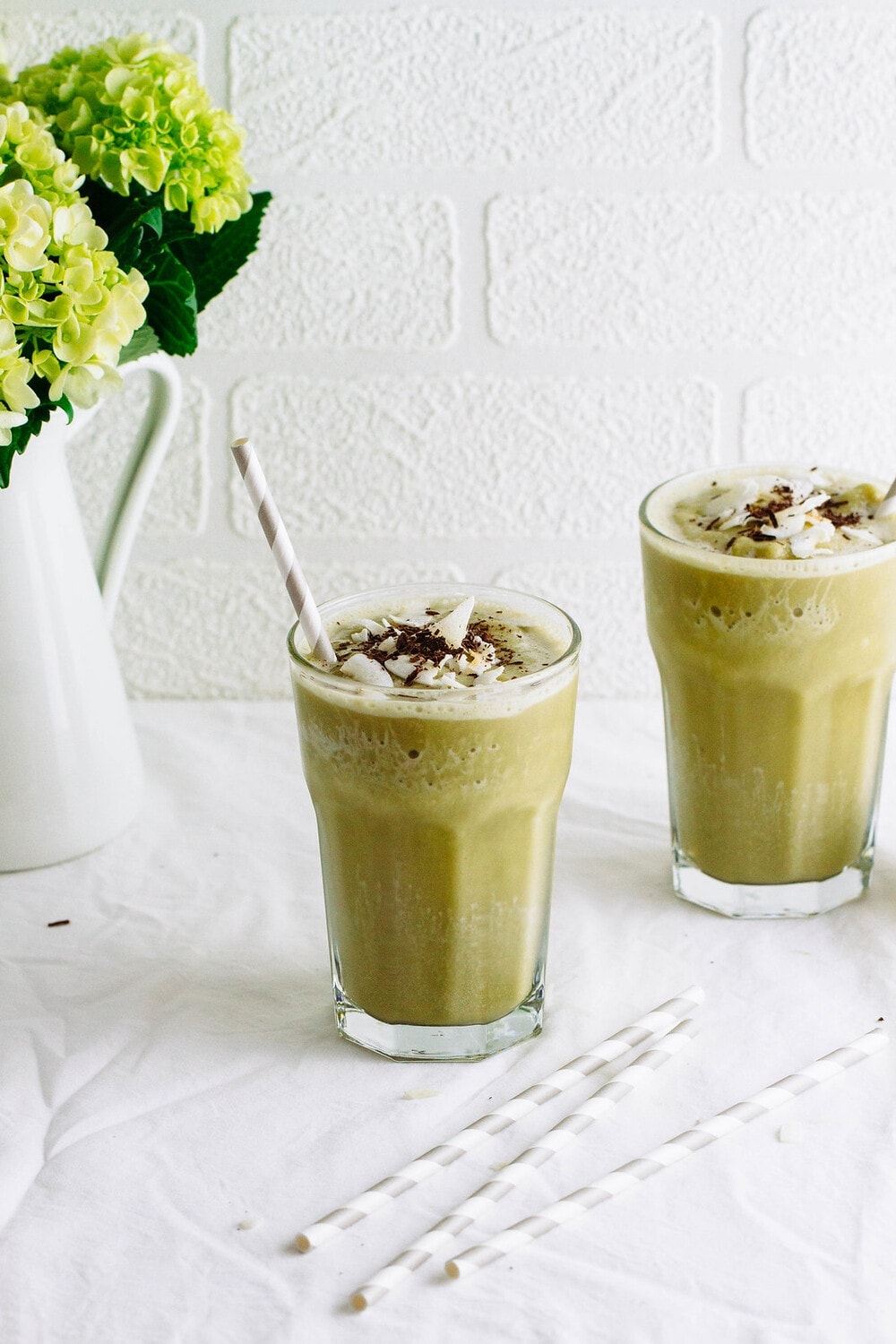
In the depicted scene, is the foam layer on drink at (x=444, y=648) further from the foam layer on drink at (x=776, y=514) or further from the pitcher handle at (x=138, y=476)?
the pitcher handle at (x=138, y=476)

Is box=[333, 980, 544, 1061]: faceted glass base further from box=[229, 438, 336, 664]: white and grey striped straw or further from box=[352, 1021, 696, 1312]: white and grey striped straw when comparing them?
box=[229, 438, 336, 664]: white and grey striped straw

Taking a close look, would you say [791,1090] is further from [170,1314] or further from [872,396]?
[872,396]

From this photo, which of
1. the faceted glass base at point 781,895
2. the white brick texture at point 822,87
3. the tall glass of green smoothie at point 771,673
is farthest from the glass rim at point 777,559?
the white brick texture at point 822,87

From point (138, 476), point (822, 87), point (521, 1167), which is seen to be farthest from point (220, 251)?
point (521, 1167)

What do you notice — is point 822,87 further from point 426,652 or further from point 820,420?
Result: point 426,652

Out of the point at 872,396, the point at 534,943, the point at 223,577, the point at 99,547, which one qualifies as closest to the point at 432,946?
the point at 534,943

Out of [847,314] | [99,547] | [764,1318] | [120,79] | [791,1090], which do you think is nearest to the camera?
[764,1318]
